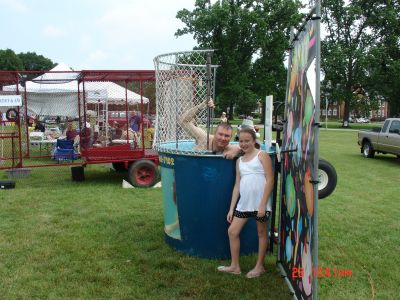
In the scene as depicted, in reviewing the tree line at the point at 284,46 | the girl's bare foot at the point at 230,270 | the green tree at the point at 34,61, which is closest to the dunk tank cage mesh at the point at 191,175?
the girl's bare foot at the point at 230,270

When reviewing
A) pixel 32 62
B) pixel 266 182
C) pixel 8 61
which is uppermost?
pixel 32 62

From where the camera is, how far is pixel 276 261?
465 centimetres

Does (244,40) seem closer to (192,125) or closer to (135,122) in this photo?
(135,122)

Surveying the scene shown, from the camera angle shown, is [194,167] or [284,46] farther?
[284,46]

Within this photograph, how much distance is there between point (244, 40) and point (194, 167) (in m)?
41.0

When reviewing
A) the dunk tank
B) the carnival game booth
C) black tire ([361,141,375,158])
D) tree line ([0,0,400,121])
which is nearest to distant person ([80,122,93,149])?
the carnival game booth

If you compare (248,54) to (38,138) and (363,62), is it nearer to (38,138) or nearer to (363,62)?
(363,62)

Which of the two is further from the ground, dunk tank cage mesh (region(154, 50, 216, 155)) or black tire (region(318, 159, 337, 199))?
dunk tank cage mesh (region(154, 50, 216, 155))

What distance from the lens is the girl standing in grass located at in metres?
4.23

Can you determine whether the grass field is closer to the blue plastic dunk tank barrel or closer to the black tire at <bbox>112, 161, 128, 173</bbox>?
the blue plastic dunk tank barrel

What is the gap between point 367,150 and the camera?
54.6 feet

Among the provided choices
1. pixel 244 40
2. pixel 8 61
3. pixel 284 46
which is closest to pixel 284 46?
pixel 284 46

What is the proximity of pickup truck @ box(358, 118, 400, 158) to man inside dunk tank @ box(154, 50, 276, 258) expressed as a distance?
11.8 metres

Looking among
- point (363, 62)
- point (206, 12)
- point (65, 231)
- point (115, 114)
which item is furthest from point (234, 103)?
point (65, 231)
